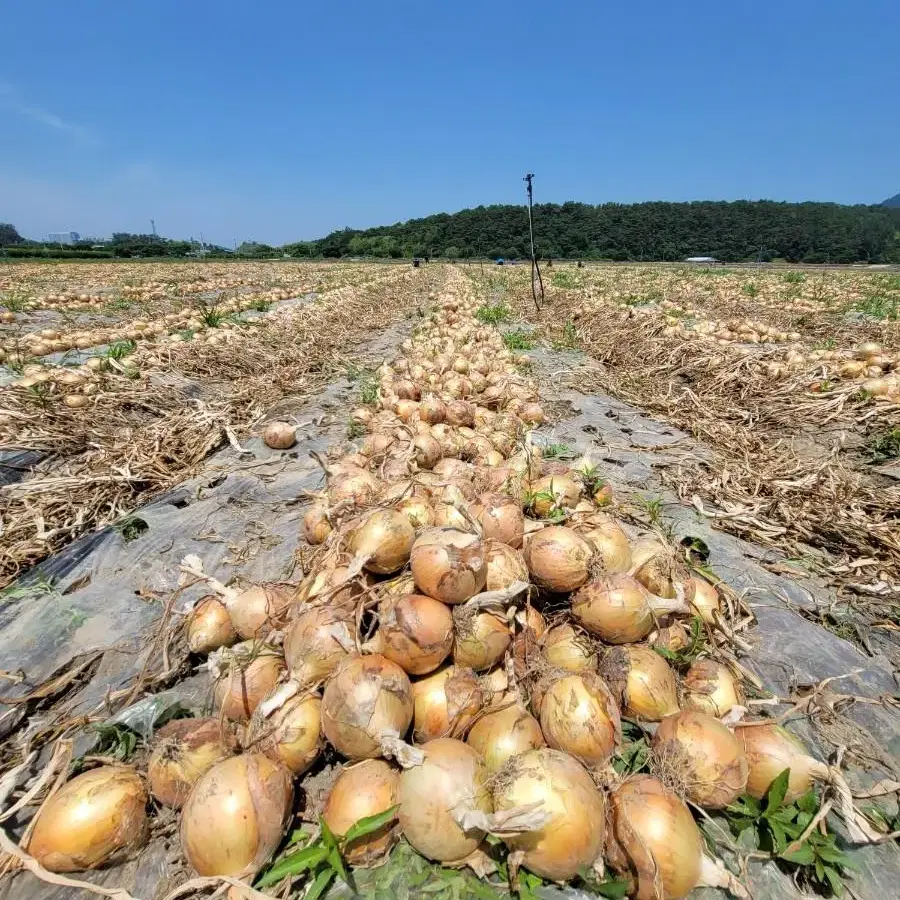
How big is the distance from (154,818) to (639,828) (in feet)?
4.79

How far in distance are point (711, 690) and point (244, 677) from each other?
1.63 meters

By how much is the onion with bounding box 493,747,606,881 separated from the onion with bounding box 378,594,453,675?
1.32 feet

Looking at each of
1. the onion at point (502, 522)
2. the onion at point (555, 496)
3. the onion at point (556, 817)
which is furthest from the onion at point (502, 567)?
the onion at point (556, 817)

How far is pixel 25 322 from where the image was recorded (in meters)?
11.1

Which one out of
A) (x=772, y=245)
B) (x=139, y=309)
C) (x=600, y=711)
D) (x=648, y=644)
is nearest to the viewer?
(x=600, y=711)

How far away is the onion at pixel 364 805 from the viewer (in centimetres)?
128

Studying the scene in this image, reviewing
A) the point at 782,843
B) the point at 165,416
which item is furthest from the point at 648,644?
the point at 165,416

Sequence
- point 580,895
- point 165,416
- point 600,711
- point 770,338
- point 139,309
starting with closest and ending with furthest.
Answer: point 580,895, point 600,711, point 165,416, point 770,338, point 139,309

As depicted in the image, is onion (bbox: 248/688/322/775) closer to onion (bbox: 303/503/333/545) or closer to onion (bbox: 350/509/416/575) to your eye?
onion (bbox: 350/509/416/575)

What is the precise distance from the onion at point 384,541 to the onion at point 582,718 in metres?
0.72

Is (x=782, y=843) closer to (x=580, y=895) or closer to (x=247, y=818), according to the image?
(x=580, y=895)

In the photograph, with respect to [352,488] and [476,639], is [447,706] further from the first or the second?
Result: [352,488]

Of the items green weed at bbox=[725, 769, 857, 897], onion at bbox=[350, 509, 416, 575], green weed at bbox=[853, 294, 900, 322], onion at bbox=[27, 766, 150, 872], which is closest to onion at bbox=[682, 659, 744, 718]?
green weed at bbox=[725, 769, 857, 897]

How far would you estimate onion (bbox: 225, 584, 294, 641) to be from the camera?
187 cm
